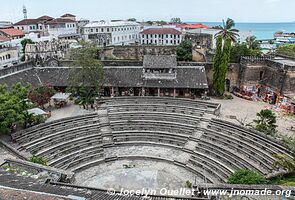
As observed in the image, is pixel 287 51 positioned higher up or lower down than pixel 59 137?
higher up

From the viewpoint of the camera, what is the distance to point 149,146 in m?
20.5

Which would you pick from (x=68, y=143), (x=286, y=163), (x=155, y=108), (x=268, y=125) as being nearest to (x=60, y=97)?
(x=68, y=143)

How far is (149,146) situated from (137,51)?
90.1ft

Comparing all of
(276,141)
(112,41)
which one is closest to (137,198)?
(276,141)

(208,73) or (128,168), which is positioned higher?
(208,73)

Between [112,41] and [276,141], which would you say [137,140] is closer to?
[276,141]

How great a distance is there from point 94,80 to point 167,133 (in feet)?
32.1

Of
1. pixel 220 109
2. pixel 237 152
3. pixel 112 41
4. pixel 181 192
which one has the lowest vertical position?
pixel 181 192

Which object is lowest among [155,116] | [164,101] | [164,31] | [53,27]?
[155,116]

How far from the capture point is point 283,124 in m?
20.9

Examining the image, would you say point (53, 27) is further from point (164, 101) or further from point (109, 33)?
point (164, 101)

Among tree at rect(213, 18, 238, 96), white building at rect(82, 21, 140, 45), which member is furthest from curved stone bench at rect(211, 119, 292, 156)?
white building at rect(82, 21, 140, 45)

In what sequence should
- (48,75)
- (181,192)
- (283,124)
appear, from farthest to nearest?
(48,75) < (283,124) < (181,192)

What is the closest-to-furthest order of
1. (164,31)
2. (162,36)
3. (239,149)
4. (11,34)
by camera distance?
(239,149) < (11,34) < (164,31) < (162,36)
